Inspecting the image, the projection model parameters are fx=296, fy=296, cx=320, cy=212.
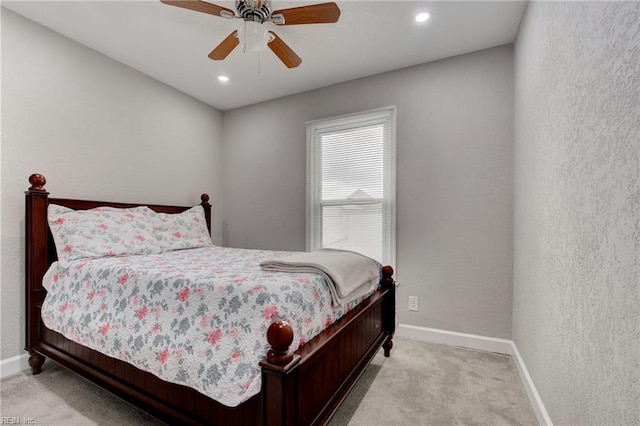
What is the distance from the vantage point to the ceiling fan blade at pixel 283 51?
1.98m

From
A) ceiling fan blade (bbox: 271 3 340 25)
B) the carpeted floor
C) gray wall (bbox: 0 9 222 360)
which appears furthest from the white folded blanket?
gray wall (bbox: 0 9 222 360)

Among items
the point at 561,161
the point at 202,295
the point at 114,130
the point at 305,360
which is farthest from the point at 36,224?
the point at 561,161

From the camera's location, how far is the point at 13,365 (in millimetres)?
2109

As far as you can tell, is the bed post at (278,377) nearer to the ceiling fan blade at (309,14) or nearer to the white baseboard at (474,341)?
the white baseboard at (474,341)

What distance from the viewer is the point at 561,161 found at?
138 centimetres

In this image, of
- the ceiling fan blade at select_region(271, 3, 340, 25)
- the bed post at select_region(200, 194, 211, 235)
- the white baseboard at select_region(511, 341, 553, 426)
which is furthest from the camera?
the bed post at select_region(200, 194, 211, 235)

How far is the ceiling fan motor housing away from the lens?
67.2 inches

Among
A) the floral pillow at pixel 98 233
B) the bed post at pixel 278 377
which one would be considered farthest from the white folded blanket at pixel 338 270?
the floral pillow at pixel 98 233

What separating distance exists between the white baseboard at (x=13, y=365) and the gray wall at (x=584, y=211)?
3.33 m

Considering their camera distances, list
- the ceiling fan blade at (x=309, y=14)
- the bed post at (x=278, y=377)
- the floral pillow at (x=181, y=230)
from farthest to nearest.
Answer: the floral pillow at (x=181, y=230) → the ceiling fan blade at (x=309, y=14) → the bed post at (x=278, y=377)

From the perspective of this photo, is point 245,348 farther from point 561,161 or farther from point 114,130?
point 114,130

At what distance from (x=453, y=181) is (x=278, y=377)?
226cm

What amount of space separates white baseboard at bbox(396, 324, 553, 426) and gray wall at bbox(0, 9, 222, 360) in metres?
2.82

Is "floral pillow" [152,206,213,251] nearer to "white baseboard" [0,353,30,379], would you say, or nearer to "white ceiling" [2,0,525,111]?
"white baseboard" [0,353,30,379]
